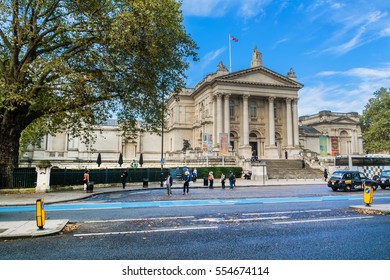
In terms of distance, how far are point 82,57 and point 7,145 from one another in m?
8.00

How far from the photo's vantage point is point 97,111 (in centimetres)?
2403

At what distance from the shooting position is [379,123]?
5650cm

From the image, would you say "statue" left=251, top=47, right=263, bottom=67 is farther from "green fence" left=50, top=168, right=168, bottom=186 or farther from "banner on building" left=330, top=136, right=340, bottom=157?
"green fence" left=50, top=168, right=168, bottom=186

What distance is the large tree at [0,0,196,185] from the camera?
17.7 metres

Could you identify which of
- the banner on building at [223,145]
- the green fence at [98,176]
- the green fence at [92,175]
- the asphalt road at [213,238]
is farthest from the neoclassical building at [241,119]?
the asphalt road at [213,238]

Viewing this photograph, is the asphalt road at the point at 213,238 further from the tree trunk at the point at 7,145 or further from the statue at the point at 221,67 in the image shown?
the statue at the point at 221,67

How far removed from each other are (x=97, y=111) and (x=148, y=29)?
8.75m

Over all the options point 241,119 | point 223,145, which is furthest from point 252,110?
point 223,145

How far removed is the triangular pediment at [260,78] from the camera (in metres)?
50.6

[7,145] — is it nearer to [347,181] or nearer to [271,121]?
[347,181]

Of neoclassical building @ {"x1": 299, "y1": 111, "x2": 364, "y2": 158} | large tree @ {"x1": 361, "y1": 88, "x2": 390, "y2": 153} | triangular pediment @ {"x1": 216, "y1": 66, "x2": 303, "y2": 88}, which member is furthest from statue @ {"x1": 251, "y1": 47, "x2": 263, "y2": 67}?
large tree @ {"x1": 361, "y1": 88, "x2": 390, "y2": 153}

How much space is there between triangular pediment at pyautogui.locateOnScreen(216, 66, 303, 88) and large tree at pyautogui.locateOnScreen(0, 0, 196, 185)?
28917 millimetres

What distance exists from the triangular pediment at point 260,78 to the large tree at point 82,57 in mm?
28917
